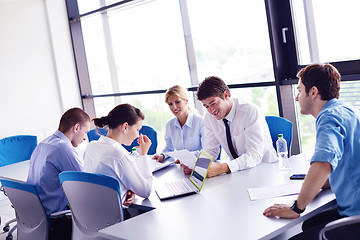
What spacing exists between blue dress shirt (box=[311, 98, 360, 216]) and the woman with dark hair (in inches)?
45.3

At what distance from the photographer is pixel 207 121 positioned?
3555mm

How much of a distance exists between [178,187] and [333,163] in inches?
43.7

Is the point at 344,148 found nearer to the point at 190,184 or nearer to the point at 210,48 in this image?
the point at 190,184

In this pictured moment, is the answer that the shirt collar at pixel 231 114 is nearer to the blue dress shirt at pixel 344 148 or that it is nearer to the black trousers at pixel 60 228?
the blue dress shirt at pixel 344 148

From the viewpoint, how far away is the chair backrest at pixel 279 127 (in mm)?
3428

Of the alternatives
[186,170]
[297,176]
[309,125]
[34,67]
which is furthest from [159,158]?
[34,67]

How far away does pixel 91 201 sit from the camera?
254cm

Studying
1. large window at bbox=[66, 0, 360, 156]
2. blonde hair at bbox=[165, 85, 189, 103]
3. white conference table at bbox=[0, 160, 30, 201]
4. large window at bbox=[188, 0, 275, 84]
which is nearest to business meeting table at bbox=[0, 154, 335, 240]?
large window at bbox=[66, 0, 360, 156]

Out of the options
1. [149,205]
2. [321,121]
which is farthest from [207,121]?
[321,121]

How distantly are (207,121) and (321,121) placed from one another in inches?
60.5

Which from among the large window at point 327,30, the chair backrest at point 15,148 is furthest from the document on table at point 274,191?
the chair backrest at point 15,148

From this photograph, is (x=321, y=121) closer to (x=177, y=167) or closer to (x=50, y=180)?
(x=177, y=167)

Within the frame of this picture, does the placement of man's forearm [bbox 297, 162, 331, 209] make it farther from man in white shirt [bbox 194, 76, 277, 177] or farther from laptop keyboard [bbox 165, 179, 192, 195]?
man in white shirt [bbox 194, 76, 277, 177]

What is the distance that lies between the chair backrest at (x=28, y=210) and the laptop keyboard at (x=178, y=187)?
90 cm
